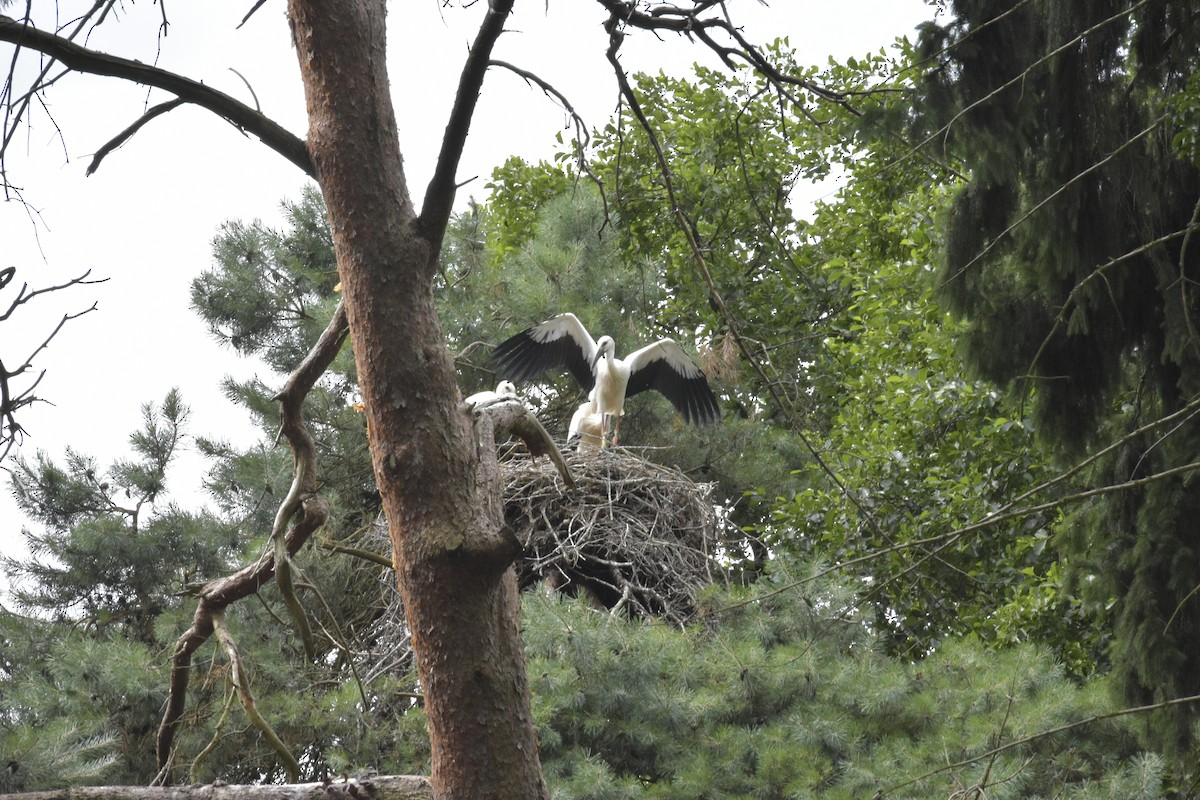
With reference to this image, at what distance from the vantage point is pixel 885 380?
8.44 m

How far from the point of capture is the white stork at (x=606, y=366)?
835cm

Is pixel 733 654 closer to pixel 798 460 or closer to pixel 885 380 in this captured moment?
pixel 885 380

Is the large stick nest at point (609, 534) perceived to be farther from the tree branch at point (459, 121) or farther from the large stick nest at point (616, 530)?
the tree branch at point (459, 121)

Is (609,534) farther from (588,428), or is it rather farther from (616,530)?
(588,428)

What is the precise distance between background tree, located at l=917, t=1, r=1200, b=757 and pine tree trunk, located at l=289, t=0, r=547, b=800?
1470 millimetres

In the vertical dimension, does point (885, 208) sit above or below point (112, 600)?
above

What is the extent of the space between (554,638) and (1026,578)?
10.5ft

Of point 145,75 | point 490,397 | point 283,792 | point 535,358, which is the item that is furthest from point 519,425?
point 535,358

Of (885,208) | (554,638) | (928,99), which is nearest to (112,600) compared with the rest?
(554,638)

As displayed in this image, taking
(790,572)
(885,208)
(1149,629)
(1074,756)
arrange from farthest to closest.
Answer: (885,208)
(790,572)
(1074,756)
(1149,629)

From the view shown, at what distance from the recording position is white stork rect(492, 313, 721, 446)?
8.35m

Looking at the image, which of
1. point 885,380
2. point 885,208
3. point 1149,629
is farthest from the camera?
point 885,208

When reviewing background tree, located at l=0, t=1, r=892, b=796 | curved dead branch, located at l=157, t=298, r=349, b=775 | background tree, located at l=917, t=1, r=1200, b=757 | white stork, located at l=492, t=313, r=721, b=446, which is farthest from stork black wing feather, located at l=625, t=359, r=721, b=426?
background tree, located at l=0, t=1, r=892, b=796

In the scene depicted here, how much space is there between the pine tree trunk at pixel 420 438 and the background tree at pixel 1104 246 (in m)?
1.47
